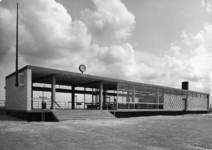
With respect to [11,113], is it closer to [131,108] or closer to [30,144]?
[131,108]

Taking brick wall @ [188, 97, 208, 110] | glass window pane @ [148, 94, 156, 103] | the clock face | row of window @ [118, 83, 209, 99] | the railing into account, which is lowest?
brick wall @ [188, 97, 208, 110]

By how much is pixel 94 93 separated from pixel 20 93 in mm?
12871

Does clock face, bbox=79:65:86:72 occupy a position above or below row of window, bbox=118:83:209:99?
above

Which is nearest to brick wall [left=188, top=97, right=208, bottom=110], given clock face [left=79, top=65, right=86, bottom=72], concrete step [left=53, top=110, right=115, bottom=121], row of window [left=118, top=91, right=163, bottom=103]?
row of window [left=118, top=91, right=163, bottom=103]

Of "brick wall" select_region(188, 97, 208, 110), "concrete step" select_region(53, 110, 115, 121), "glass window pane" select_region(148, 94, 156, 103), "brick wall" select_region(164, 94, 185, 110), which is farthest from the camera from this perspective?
"brick wall" select_region(188, 97, 208, 110)

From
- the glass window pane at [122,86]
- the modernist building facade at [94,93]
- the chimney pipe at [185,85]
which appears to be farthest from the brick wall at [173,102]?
the glass window pane at [122,86]

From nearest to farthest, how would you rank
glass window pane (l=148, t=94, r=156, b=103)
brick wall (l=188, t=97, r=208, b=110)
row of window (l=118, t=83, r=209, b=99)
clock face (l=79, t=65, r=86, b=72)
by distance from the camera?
clock face (l=79, t=65, r=86, b=72)
row of window (l=118, t=83, r=209, b=99)
glass window pane (l=148, t=94, r=156, b=103)
brick wall (l=188, t=97, r=208, b=110)

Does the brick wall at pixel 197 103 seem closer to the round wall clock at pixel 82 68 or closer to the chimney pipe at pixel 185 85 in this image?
the chimney pipe at pixel 185 85

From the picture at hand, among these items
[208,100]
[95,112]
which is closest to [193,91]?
[208,100]

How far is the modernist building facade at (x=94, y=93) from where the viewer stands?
18.1 metres

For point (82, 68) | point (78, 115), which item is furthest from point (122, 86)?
point (78, 115)

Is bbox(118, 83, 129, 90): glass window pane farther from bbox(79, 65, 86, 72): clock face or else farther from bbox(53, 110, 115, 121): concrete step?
bbox(79, 65, 86, 72): clock face

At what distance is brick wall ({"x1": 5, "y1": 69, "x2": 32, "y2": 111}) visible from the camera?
17.0m

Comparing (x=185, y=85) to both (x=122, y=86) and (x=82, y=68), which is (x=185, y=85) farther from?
(x=82, y=68)
